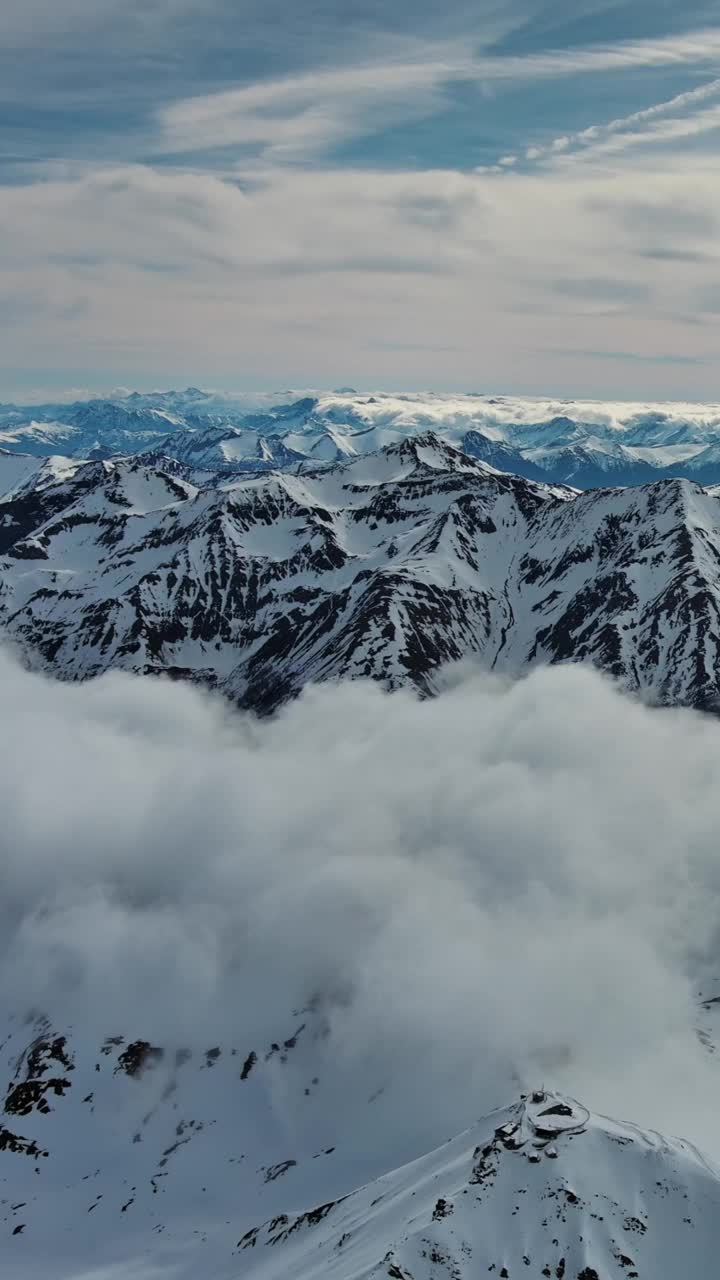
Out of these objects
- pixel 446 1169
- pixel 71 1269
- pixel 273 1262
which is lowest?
pixel 71 1269

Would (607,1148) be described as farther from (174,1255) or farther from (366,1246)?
(174,1255)

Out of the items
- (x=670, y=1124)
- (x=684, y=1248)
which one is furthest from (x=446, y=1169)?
A: (x=670, y=1124)

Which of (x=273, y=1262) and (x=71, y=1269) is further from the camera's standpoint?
(x=71, y=1269)

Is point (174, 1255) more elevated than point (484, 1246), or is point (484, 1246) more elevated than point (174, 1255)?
point (484, 1246)

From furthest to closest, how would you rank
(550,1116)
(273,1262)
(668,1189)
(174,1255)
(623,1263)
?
1. (174,1255)
2. (273,1262)
3. (550,1116)
4. (668,1189)
5. (623,1263)

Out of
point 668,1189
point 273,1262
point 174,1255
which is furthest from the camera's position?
point 174,1255

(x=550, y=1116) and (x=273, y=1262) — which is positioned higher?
(x=550, y=1116)

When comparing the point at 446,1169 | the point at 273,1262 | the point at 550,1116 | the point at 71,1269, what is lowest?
the point at 71,1269

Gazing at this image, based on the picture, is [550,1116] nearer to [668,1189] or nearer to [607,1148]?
[607,1148]

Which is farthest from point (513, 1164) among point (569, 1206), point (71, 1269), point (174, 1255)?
point (71, 1269)
